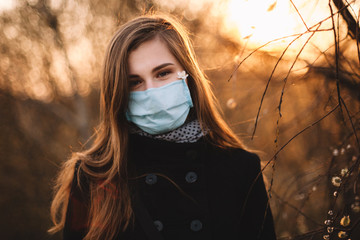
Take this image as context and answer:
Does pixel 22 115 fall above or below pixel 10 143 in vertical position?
above

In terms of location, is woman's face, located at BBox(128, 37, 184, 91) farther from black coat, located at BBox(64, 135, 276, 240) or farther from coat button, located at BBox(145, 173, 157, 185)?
coat button, located at BBox(145, 173, 157, 185)

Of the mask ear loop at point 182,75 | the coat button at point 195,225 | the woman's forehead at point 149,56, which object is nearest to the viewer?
the coat button at point 195,225

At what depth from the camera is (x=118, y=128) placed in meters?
2.23

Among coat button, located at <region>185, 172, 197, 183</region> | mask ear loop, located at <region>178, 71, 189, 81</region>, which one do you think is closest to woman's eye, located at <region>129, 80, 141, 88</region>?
mask ear loop, located at <region>178, 71, 189, 81</region>

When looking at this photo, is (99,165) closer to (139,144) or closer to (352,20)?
(139,144)

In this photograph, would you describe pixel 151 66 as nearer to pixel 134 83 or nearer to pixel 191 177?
pixel 134 83

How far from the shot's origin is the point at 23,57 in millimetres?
9039

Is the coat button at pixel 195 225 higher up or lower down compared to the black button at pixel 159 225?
lower down

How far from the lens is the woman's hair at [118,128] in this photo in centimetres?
206

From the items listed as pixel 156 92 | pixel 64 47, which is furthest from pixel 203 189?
pixel 64 47

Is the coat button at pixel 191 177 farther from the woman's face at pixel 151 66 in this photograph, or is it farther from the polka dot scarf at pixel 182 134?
the woman's face at pixel 151 66

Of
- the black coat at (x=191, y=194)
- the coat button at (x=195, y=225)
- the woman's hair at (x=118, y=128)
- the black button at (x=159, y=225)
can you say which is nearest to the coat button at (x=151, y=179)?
the black coat at (x=191, y=194)

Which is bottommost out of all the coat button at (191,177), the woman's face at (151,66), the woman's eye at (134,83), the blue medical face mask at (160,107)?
the coat button at (191,177)

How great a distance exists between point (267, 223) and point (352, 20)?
1507 mm
